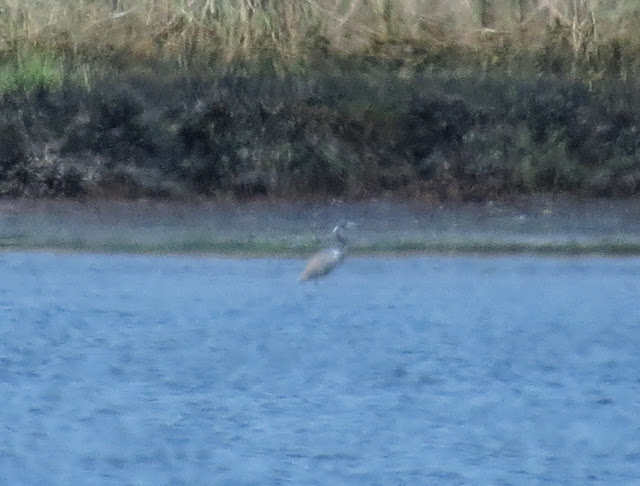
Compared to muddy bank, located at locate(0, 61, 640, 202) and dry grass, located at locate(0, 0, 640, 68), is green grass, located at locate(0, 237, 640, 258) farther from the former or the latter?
dry grass, located at locate(0, 0, 640, 68)

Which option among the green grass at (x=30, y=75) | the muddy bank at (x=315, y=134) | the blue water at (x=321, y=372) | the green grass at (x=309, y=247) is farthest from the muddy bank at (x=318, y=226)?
the green grass at (x=30, y=75)

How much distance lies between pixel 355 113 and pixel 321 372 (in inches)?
253

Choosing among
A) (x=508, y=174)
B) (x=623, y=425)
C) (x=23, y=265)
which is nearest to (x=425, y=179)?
(x=508, y=174)

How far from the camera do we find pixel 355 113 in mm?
14094

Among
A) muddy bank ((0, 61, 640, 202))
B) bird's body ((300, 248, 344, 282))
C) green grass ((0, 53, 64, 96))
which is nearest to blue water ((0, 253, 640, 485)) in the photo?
bird's body ((300, 248, 344, 282))

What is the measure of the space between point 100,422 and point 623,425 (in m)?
2.91

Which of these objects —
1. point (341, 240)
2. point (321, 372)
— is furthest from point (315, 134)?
point (321, 372)

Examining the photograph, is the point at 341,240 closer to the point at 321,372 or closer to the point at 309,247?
the point at 309,247

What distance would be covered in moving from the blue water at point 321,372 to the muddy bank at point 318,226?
0.39m

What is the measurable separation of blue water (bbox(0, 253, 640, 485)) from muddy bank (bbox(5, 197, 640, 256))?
0.39 m

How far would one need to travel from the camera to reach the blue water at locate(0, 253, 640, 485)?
6398 millimetres

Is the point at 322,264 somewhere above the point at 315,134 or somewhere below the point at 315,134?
below

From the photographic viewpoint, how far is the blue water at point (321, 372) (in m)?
6.40

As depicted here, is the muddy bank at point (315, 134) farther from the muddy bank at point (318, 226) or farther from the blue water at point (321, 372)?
the blue water at point (321, 372)
